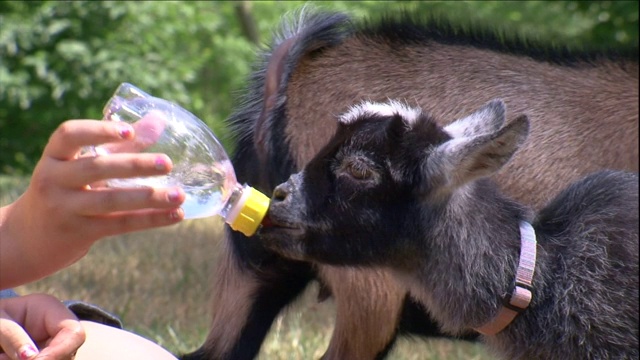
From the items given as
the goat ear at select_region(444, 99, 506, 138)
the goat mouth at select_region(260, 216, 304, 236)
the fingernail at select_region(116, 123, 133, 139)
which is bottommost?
the goat mouth at select_region(260, 216, 304, 236)

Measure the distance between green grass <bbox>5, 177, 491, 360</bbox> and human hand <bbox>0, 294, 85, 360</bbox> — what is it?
1.59 m

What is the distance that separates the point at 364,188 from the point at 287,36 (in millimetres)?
1299

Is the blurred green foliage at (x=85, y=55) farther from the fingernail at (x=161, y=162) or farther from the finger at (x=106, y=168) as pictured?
the fingernail at (x=161, y=162)

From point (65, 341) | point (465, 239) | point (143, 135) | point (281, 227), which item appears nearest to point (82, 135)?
point (143, 135)

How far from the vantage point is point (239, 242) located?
4.03 meters

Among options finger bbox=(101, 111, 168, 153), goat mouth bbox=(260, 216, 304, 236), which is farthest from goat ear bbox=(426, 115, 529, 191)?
finger bbox=(101, 111, 168, 153)

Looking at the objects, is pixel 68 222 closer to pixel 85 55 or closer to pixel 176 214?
pixel 176 214

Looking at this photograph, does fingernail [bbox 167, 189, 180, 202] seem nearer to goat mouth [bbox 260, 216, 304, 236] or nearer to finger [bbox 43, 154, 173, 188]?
finger [bbox 43, 154, 173, 188]

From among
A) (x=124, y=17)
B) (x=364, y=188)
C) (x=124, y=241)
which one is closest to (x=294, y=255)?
(x=364, y=188)

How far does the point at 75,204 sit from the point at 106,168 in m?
0.20

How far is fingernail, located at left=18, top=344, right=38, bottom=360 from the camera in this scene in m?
2.58

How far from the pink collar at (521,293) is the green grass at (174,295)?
1169 millimetres

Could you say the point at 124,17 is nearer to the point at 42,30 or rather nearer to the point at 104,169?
the point at 42,30

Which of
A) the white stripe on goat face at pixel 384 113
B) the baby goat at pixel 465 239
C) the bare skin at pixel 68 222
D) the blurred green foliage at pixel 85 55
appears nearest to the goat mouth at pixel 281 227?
the baby goat at pixel 465 239
